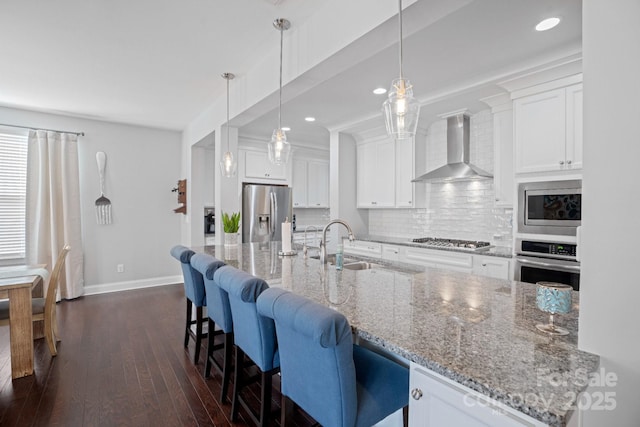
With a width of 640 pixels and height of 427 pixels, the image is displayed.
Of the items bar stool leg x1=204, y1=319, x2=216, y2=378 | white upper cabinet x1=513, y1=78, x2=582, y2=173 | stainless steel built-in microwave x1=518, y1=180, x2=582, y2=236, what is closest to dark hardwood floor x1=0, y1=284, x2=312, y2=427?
bar stool leg x1=204, y1=319, x2=216, y2=378

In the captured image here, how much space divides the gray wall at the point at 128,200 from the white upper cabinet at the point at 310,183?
2128 mm

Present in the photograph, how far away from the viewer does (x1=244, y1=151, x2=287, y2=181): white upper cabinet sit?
5.28 metres

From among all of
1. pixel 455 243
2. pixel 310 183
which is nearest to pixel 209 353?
pixel 455 243

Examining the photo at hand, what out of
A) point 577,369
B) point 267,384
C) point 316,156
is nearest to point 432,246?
point 267,384

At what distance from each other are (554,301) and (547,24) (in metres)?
1.98

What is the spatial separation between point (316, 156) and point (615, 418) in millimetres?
5809

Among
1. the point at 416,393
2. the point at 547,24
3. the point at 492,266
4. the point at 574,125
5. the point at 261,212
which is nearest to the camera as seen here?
the point at 416,393

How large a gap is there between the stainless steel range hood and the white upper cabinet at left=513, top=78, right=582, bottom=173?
2.42 ft

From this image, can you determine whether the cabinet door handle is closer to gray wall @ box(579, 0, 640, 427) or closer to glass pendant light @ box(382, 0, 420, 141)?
gray wall @ box(579, 0, 640, 427)

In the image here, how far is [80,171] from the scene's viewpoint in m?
4.73

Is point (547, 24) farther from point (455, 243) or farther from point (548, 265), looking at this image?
point (455, 243)

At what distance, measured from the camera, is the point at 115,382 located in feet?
7.70

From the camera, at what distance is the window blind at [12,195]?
166 inches

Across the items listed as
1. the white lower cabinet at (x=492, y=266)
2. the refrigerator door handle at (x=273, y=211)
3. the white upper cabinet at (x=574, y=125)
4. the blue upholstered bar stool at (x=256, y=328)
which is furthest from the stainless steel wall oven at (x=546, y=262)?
the refrigerator door handle at (x=273, y=211)
